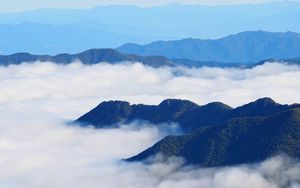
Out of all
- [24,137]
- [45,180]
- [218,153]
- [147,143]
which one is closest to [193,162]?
[218,153]

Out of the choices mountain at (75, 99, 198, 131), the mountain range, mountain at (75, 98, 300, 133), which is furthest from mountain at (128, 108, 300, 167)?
mountain at (75, 99, 198, 131)

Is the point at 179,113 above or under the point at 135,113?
above

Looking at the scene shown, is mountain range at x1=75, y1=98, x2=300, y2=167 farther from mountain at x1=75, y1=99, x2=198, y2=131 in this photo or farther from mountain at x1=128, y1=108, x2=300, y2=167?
mountain at x1=75, y1=99, x2=198, y2=131

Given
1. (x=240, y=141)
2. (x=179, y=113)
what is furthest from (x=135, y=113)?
(x=240, y=141)

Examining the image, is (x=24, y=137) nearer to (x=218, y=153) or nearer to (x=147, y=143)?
(x=147, y=143)

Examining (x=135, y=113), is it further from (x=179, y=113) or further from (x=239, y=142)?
(x=239, y=142)

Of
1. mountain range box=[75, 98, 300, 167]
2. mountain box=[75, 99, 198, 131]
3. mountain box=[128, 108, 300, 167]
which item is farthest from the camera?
mountain box=[75, 99, 198, 131]

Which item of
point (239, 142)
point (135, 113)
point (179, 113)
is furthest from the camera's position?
point (135, 113)
